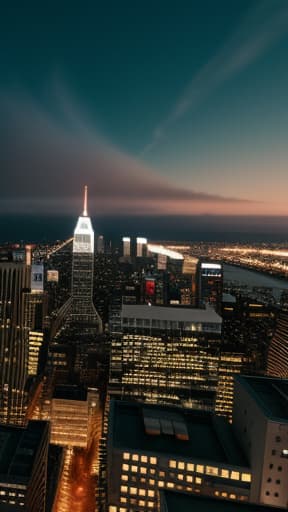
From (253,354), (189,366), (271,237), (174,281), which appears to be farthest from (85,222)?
(189,366)

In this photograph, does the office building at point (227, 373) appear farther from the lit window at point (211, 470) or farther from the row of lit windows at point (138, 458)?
the row of lit windows at point (138, 458)

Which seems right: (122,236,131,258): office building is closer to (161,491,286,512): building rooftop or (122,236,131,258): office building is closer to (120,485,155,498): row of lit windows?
(120,485,155,498): row of lit windows

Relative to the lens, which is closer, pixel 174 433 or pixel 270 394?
pixel 174 433

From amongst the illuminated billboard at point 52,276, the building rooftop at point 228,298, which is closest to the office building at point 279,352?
the building rooftop at point 228,298

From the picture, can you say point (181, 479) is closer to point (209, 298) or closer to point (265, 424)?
point (265, 424)

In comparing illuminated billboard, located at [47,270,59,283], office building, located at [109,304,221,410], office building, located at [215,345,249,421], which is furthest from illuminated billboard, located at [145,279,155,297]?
office building, located at [109,304,221,410]

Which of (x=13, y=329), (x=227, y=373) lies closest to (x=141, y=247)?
(x=13, y=329)

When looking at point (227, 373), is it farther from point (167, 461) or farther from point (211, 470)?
point (167, 461)
